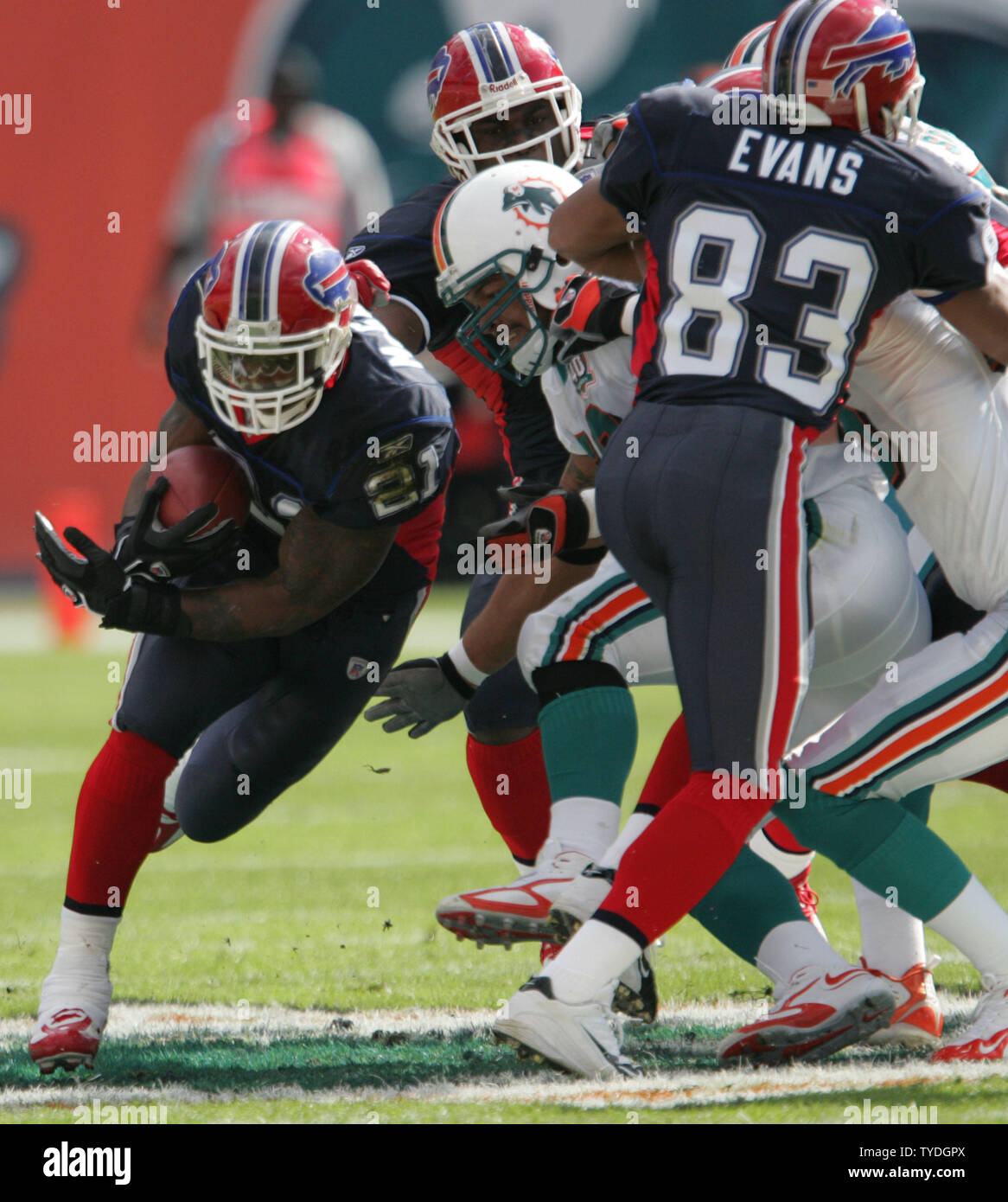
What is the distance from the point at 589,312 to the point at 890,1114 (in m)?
1.58

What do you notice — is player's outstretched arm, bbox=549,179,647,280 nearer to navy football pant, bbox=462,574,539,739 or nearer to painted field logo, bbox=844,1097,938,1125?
navy football pant, bbox=462,574,539,739

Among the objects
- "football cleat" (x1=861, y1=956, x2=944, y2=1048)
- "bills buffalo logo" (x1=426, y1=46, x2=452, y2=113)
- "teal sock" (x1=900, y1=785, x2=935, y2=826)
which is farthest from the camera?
"bills buffalo logo" (x1=426, y1=46, x2=452, y2=113)

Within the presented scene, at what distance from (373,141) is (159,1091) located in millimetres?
10271

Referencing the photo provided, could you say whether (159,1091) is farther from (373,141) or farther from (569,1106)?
(373,141)

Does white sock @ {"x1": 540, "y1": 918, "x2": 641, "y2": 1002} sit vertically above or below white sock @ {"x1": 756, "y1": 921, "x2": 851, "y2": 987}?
above

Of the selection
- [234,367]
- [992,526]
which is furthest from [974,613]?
[234,367]

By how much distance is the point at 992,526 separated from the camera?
3156 mm

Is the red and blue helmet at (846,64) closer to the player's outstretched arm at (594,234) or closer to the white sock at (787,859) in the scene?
the player's outstretched arm at (594,234)

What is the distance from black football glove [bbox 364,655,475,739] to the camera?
3.85 m

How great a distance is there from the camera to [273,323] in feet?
10.5

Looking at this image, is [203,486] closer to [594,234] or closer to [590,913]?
[594,234]

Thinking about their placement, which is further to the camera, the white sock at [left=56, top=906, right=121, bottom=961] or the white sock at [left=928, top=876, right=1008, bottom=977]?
the white sock at [left=56, top=906, right=121, bottom=961]

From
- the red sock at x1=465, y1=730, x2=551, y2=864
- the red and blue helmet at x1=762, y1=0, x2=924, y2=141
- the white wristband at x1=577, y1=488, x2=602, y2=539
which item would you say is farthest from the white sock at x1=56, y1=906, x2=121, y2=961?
the red and blue helmet at x1=762, y1=0, x2=924, y2=141

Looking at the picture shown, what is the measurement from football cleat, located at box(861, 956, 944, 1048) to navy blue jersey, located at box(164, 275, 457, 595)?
4.33 ft
